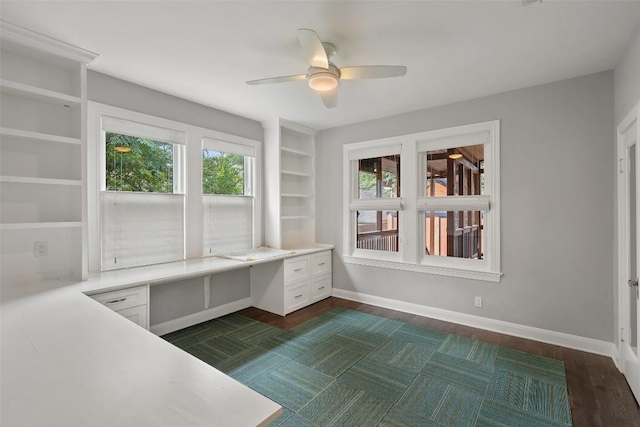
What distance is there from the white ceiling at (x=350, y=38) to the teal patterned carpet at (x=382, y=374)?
2690 millimetres

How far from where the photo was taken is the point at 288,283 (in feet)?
12.9

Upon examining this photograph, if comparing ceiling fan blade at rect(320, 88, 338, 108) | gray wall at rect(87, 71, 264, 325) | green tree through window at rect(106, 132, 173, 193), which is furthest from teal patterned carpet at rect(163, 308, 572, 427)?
ceiling fan blade at rect(320, 88, 338, 108)

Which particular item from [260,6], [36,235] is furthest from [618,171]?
[36,235]

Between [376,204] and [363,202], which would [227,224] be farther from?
[376,204]

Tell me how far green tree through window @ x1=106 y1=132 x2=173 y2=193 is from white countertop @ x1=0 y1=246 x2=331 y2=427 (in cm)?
166

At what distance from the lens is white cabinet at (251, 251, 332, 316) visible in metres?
3.92

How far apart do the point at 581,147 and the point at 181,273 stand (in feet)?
13.3

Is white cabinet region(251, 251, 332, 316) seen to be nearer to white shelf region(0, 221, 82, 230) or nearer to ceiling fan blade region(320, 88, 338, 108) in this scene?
ceiling fan blade region(320, 88, 338, 108)

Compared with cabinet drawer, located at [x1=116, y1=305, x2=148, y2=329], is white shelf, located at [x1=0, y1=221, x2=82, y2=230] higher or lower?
higher

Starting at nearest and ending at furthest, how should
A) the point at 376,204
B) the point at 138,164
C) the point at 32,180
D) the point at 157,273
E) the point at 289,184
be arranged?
the point at 32,180
the point at 157,273
the point at 138,164
the point at 376,204
the point at 289,184

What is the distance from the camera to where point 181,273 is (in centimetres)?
281

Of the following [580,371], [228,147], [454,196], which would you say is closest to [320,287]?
[454,196]

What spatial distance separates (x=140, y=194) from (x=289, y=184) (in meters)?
2.21

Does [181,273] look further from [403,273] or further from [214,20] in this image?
[403,273]
